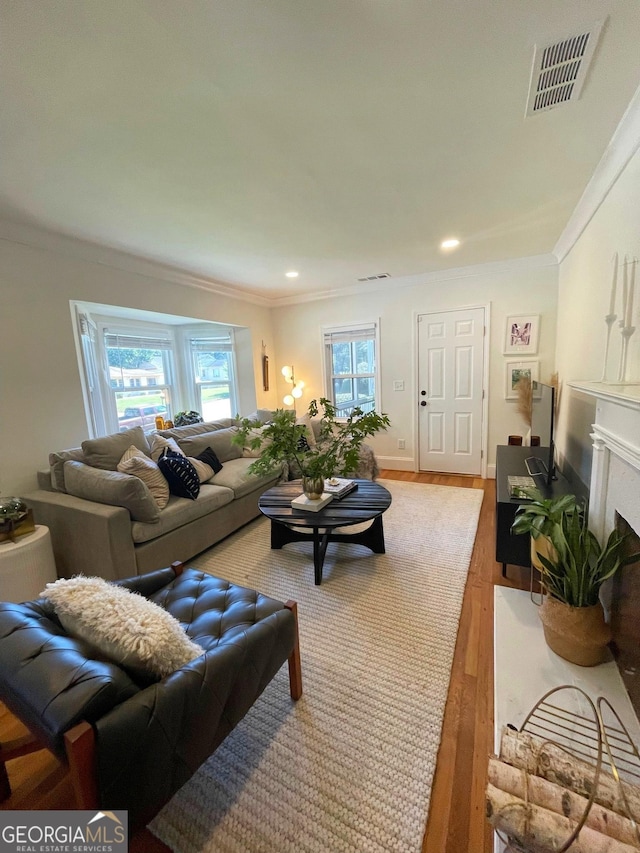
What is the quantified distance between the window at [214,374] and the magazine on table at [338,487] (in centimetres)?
273

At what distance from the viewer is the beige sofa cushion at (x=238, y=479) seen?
2.98 metres

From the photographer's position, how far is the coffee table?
2.15 m

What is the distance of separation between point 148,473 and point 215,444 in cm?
102

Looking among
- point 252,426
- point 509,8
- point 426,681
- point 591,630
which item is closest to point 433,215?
point 509,8

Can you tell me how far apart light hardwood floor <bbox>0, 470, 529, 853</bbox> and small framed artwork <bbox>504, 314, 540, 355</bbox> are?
3.01 metres

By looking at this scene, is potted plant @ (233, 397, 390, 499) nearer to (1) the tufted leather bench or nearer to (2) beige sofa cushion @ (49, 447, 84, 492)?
(1) the tufted leather bench

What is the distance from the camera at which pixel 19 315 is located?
2.45m

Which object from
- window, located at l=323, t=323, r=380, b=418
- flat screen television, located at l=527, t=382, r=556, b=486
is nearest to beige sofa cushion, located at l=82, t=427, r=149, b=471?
window, located at l=323, t=323, r=380, b=418

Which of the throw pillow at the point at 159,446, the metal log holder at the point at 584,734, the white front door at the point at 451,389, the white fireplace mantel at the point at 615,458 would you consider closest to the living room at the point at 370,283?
the white front door at the point at 451,389

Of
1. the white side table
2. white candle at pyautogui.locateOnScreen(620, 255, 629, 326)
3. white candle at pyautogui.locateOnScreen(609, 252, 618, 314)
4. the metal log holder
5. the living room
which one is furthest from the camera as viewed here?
the white side table

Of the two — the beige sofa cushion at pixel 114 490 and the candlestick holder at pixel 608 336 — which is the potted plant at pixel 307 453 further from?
the candlestick holder at pixel 608 336

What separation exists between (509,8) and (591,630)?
2.19m

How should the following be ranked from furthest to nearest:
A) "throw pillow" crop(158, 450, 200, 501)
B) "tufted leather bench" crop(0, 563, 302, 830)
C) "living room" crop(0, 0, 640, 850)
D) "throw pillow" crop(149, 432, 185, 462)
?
"throw pillow" crop(149, 432, 185, 462)
"throw pillow" crop(158, 450, 200, 501)
"living room" crop(0, 0, 640, 850)
"tufted leather bench" crop(0, 563, 302, 830)

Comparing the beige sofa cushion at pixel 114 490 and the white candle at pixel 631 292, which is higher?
the white candle at pixel 631 292
